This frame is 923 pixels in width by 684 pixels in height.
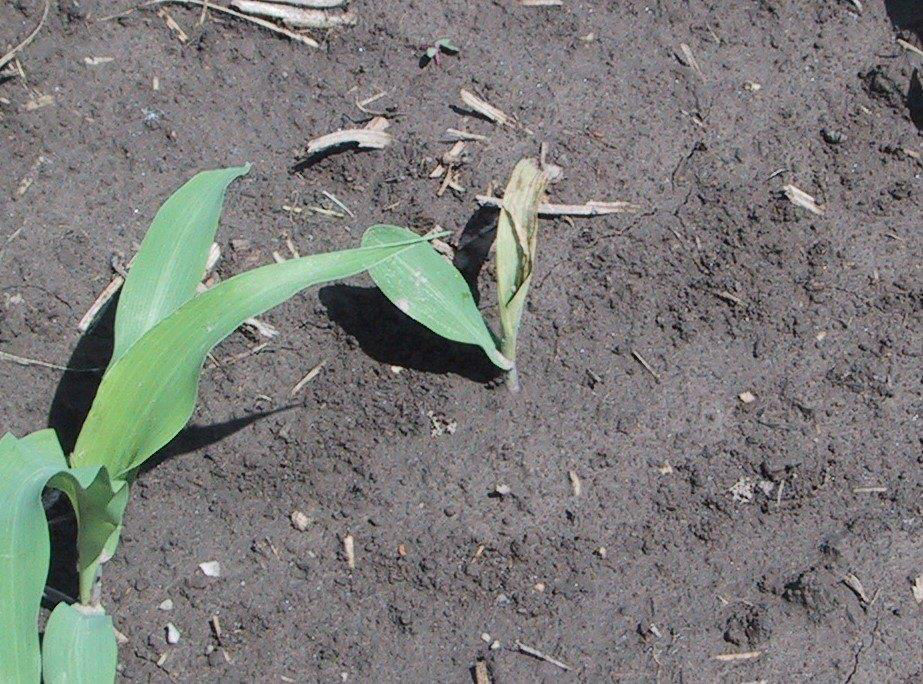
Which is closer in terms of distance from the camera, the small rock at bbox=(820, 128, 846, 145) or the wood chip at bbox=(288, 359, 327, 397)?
the wood chip at bbox=(288, 359, 327, 397)

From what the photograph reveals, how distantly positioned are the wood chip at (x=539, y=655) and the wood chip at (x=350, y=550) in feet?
0.96

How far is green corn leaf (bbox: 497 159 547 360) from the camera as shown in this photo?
155cm

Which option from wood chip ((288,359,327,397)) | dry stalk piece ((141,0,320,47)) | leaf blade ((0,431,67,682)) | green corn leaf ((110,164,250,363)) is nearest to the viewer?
leaf blade ((0,431,67,682))

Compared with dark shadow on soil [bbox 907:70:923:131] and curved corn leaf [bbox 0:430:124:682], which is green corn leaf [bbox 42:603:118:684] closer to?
curved corn leaf [bbox 0:430:124:682]

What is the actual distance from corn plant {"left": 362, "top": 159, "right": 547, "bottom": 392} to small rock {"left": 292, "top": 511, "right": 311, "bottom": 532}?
37cm

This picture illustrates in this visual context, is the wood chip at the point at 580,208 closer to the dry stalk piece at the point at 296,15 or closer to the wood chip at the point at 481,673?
the dry stalk piece at the point at 296,15

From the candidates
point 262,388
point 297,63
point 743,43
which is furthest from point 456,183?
point 743,43

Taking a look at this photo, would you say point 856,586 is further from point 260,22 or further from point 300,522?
point 260,22

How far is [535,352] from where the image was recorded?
1.71 metres

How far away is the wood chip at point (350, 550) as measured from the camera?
5.19ft

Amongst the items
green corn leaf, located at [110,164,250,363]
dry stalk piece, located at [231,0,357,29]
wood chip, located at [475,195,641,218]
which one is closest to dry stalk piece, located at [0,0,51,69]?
dry stalk piece, located at [231,0,357,29]

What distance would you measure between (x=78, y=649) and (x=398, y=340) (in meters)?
0.70

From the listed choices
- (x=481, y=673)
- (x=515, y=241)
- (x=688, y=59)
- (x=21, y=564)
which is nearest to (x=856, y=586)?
(x=481, y=673)

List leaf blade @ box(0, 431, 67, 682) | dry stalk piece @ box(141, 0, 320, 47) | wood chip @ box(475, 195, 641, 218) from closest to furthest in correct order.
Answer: leaf blade @ box(0, 431, 67, 682) < wood chip @ box(475, 195, 641, 218) < dry stalk piece @ box(141, 0, 320, 47)
